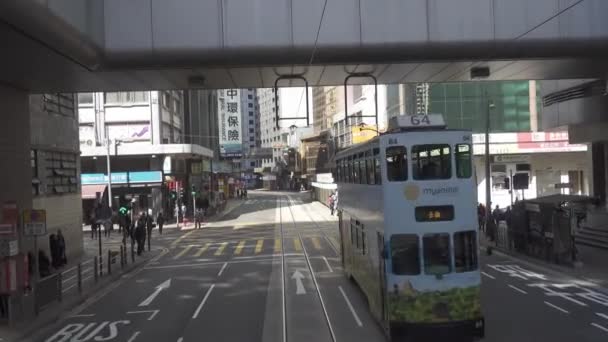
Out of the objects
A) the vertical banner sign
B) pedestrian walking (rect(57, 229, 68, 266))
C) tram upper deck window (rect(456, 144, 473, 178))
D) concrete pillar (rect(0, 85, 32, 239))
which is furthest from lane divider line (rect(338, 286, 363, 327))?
the vertical banner sign

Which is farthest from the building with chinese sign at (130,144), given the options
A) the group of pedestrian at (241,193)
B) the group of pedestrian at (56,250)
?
the group of pedestrian at (241,193)

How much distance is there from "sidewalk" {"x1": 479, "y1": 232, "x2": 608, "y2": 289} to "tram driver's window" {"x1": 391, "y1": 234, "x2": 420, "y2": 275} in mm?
8841

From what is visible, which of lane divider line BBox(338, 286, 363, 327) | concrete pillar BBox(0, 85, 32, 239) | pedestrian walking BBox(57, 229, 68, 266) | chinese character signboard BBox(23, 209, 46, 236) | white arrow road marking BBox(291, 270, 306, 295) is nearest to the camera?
lane divider line BBox(338, 286, 363, 327)

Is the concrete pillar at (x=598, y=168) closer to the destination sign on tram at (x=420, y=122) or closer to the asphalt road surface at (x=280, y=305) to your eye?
the asphalt road surface at (x=280, y=305)

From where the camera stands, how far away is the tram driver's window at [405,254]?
1056cm

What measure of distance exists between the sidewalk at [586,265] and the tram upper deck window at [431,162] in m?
8.88

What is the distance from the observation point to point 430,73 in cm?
1648

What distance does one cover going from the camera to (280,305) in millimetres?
15016

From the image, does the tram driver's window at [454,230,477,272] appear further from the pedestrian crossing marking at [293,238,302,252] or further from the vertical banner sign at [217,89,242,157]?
the vertical banner sign at [217,89,242,157]

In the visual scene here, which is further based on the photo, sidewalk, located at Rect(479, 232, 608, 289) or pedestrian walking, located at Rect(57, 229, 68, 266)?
pedestrian walking, located at Rect(57, 229, 68, 266)

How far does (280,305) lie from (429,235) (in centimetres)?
573

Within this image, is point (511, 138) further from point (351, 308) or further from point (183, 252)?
point (351, 308)

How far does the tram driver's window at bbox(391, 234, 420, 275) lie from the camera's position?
34.7 feet

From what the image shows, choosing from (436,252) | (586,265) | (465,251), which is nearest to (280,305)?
(436,252)
